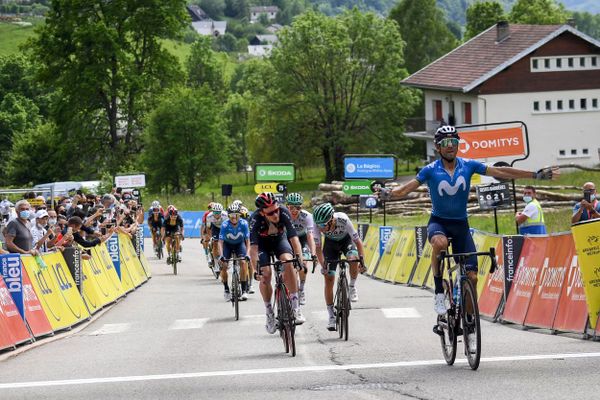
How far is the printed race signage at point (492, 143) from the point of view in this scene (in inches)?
1221

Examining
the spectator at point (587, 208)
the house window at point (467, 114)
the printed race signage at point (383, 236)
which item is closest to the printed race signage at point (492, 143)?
the printed race signage at point (383, 236)

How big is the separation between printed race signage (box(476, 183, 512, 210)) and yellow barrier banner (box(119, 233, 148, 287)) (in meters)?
8.36

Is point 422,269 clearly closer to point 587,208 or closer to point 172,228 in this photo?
point 587,208

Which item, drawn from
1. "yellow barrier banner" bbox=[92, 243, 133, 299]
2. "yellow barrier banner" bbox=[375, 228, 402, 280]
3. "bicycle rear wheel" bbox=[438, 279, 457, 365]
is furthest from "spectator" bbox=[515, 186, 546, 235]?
"bicycle rear wheel" bbox=[438, 279, 457, 365]

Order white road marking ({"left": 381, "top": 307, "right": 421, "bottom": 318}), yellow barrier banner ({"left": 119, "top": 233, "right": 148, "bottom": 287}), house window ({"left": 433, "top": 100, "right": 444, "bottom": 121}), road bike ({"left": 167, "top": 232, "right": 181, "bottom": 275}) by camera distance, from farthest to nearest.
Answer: house window ({"left": 433, "top": 100, "right": 444, "bottom": 121}) < road bike ({"left": 167, "top": 232, "right": 181, "bottom": 275}) < yellow barrier banner ({"left": 119, "top": 233, "right": 148, "bottom": 287}) < white road marking ({"left": 381, "top": 307, "right": 421, "bottom": 318})

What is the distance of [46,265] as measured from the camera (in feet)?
63.3

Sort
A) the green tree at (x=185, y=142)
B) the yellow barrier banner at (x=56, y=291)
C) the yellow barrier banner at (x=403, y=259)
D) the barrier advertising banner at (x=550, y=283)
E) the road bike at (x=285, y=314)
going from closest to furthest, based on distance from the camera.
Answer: the road bike at (x=285, y=314) < the barrier advertising banner at (x=550, y=283) < the yellow barrier banner at (x=56, y=291) < the yellow barrier banner at (x=403, y=259) < the green tree at (x=185, y=142)

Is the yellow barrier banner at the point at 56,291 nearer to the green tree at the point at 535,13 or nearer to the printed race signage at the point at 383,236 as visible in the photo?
the printed race signage at the point at 383,236

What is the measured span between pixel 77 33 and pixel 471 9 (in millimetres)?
55364

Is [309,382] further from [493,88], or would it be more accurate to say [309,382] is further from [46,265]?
[493,88]

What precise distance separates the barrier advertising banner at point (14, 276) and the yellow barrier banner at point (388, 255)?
1410 centimetres

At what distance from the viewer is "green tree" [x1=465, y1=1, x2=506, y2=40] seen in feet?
390

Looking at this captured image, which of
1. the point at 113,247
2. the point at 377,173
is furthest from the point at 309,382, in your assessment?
the point at 377,173

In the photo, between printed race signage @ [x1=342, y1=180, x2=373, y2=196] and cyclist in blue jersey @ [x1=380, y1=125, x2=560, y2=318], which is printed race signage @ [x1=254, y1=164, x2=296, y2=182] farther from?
cyclist in blue jersey @ [x1=380, y1=125, x2=560, y2=318]
